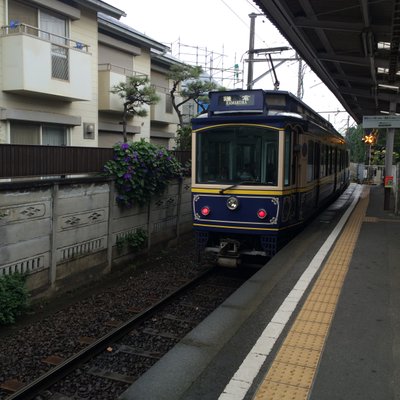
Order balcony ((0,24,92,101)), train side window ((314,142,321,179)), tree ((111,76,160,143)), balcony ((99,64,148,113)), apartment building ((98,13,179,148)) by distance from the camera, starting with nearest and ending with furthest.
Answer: train side window ((314,142,321,179)) → balcony ((0,24,92,101)) → tree ((111,76,160,143)) → balcony ((99,64,148,113)) → apartment building ((98,13,179,148))

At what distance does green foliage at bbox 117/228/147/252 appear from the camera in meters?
9.54

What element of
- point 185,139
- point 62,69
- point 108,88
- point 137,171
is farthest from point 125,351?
point 185,139

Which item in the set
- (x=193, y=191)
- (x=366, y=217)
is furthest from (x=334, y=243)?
(x=366, y=217)

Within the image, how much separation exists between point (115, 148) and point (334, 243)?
4833 millimetres

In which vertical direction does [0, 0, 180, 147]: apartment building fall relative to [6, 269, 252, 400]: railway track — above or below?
above

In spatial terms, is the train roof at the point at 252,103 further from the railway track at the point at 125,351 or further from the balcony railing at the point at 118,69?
the balcony railing at the point at 118,69

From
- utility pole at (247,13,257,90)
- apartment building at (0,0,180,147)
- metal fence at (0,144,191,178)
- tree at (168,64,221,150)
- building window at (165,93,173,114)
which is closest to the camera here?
metal fence at (0,144,191,178)

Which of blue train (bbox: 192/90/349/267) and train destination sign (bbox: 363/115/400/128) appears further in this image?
train destination sign (bbox: 363/115/400/128)

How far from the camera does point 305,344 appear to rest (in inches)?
159

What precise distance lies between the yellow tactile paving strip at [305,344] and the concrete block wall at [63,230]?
4245mm

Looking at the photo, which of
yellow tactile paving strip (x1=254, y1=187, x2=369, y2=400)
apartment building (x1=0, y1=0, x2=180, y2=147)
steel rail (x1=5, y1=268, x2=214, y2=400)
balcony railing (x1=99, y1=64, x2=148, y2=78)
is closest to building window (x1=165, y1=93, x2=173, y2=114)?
balcony railing (x1=99, y1=64, x2=148, y2=78)

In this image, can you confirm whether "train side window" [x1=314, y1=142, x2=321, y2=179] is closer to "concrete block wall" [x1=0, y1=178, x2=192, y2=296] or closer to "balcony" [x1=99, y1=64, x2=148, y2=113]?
"concrete block wall" [x1=0, y1=178, x2=192, y2=296]

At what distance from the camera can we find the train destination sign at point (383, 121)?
1380cm

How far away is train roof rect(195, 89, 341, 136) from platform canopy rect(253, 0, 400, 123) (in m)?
1.69
